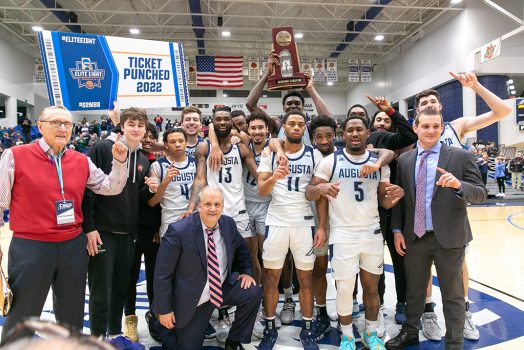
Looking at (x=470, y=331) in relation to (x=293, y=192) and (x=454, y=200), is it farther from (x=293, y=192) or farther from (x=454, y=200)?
(x=293, y=192)

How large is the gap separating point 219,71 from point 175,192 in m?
14.9

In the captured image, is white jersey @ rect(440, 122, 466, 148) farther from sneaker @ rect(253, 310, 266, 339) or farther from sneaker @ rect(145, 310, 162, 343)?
sneaker @ rect(145, 310, 162, 343)

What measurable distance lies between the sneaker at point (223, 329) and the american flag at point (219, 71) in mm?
14829

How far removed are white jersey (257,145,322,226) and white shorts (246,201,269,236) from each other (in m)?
0.34

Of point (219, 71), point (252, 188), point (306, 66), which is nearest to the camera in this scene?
point (252, 188)

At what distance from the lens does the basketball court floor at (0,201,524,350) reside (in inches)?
124

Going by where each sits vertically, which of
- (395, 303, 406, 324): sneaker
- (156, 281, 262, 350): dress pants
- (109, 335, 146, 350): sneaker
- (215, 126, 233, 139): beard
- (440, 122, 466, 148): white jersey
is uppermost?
(215, 126, 233, 139): beard

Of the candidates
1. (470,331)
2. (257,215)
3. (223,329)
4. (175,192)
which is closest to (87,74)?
(175,192)

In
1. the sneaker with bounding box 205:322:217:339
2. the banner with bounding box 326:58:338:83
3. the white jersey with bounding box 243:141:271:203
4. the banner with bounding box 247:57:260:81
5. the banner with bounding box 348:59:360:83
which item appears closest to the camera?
the sneaker with bounding box 205:322:217:339

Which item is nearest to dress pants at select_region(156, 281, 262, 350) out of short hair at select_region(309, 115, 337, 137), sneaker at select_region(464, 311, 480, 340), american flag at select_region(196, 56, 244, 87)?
short hair at select_region(309, 115, 337, 137)

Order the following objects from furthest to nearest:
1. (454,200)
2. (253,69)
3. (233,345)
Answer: (253,69) → (233,345) → (454,200)

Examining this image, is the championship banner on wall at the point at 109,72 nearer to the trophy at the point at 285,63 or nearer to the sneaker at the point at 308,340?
the trophy at the point at 285,63

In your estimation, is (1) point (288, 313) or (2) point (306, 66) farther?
(2) point (306, 66)

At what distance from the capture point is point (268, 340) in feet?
10.3
